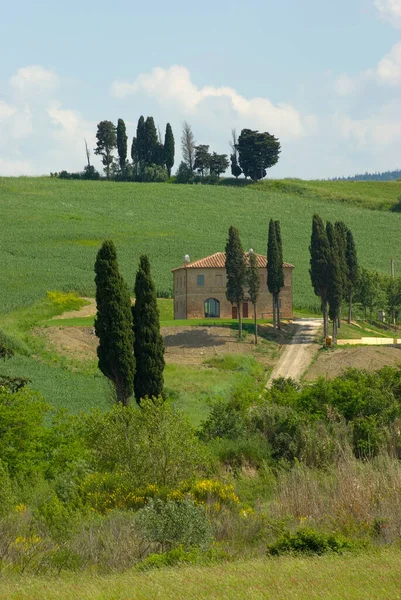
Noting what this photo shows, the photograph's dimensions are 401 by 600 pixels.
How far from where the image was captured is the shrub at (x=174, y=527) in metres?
23.7

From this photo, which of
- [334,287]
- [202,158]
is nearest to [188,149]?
[202,158]

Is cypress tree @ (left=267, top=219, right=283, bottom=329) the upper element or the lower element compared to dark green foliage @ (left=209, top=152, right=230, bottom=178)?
lower

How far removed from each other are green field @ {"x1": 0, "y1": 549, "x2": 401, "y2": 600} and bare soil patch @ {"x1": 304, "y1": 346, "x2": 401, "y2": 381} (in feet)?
138

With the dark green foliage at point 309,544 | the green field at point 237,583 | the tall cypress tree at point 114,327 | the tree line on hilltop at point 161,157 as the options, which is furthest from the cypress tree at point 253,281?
the tree line on hilltop at point 161,157

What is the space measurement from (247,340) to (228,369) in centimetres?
880

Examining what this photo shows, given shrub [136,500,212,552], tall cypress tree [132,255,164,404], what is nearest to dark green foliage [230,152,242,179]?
tall cypress tree [132,255,164,404]

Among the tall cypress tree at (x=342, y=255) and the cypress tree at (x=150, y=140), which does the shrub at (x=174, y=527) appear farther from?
the cypress tree at (x=150, y=140)

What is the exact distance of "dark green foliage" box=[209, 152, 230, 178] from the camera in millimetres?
179375

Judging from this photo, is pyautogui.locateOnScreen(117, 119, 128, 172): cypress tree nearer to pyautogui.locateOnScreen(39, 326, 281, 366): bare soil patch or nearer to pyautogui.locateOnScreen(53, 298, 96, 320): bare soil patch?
pyautogui.locateOnScreen(53, 298, 96, 320): bare soil patch

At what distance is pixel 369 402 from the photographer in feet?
142

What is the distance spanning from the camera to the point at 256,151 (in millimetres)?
176250

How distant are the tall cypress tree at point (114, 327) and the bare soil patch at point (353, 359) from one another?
20654 millimetres

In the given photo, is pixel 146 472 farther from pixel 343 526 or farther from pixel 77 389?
pixel 77 389

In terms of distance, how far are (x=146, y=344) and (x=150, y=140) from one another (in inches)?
5224
